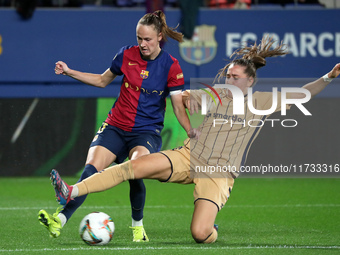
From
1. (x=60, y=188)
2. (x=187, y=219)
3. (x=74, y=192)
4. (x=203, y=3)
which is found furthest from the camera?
(x=203, y=3)

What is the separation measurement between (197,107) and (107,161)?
92 centimetres

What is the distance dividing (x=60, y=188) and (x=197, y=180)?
1293 mm

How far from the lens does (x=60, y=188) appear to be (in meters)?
4.82

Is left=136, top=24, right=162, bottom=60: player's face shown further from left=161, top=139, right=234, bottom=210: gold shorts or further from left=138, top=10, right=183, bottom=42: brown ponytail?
left=161, top=139, right=234, bottom=210: gold shorts

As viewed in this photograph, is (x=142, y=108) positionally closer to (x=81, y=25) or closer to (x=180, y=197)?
(x=180, y=197)

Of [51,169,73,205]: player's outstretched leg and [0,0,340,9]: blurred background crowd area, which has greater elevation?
[0,0,340,9]: blurred background crowd area

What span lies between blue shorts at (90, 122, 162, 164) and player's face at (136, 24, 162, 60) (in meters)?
0.72

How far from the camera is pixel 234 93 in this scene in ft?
18.5

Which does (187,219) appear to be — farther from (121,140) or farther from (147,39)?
(147,39)

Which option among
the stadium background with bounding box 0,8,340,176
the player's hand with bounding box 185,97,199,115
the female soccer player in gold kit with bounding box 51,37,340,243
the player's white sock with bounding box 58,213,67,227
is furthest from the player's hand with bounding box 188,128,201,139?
the stadium background with bounding box 0,8,340,176

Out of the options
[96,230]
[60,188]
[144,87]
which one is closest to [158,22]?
[144,87]

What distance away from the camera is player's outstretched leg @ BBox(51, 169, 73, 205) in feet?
15.7

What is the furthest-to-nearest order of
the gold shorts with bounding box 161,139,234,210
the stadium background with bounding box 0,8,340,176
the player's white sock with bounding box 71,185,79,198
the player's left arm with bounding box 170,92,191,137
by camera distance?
the stadium background with bounding box 0,8,340,176
the player's left arm with bounding box 170,92,191,137
the gold shorts with bounding box 161,139,234,210
the player's white sock with bounding box 71,185,79,198

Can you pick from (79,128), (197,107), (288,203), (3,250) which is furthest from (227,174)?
(79,128)
